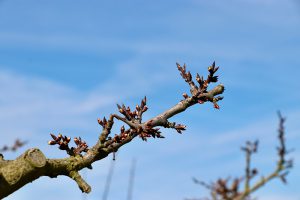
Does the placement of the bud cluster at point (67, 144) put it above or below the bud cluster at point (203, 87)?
below

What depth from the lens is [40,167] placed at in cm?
508

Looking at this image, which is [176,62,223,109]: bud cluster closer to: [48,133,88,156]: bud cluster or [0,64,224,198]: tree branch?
[0,64,224,198]: tree branch

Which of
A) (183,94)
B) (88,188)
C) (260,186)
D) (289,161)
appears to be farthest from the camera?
(183,94)

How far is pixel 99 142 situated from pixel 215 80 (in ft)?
5.82

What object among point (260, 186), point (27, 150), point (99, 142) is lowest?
point (260, 186)

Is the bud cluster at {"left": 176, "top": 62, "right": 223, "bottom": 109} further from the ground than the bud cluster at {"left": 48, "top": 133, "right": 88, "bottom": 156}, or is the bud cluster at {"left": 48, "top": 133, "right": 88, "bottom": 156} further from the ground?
the bud cluster at {"left": 176, "top": 62, "right": 223, "bottom": 109}

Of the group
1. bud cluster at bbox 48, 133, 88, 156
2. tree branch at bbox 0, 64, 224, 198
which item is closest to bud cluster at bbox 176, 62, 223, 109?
tree branch at bbox 0, 64, 224, 198

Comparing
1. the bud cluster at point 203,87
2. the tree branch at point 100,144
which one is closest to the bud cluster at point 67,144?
the tree branch at point 100,144

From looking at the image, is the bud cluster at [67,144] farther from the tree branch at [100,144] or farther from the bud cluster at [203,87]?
the bud cluster at [203,87]

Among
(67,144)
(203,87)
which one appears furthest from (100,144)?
(203,87)

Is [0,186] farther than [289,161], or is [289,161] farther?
[0,186]

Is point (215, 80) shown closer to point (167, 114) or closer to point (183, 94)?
point (183, 94)

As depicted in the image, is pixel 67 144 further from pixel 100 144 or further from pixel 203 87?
pixel 203 87

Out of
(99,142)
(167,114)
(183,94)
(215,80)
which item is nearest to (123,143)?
(99,142)
